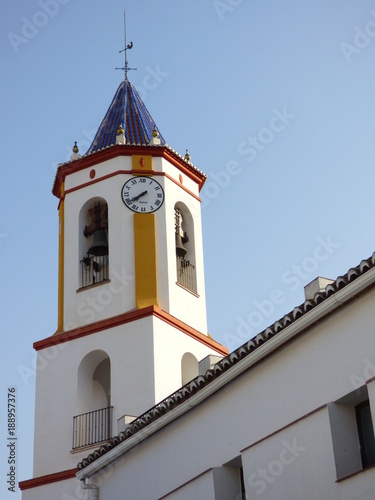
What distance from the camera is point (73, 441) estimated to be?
837 inches

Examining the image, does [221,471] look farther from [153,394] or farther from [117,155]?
[117,155]

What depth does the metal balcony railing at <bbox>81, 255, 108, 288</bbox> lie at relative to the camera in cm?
2308

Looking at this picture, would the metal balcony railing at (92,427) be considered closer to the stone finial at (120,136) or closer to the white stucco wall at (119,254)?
the white stucco wall at (119,254)

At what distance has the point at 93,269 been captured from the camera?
23.2 meters

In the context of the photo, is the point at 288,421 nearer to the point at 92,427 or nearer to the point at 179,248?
the point at 92,427

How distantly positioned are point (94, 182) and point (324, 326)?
38.4ft

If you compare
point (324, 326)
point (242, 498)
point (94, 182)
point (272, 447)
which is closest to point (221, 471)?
point (242, 498)

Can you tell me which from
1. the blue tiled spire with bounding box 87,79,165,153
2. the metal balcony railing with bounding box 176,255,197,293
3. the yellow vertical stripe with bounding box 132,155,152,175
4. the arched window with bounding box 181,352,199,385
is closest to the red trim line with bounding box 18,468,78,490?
the arched window with bounding box 181,352,199,385

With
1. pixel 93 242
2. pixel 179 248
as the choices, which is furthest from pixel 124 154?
pixel 179 248

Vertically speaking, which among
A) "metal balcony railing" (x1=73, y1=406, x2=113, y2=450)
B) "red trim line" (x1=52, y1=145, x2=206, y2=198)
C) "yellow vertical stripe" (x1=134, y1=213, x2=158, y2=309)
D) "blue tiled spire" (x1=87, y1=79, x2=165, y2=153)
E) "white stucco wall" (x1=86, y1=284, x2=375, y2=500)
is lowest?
"white stucco wall" (x1=86, y1=284, x2=375, y2=500)

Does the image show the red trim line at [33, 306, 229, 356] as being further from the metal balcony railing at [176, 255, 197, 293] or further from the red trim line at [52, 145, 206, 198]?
the red trim line at [52, 145, 206, 198]

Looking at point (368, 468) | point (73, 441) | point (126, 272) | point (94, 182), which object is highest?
point (94, 182)

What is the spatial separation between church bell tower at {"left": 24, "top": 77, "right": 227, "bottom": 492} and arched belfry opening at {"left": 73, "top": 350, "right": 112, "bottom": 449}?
3cm

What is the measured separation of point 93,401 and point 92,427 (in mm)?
1014
